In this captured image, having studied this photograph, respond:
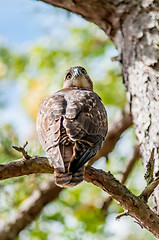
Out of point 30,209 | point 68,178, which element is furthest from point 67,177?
point 30,209

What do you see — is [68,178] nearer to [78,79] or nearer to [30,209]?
[30,209]

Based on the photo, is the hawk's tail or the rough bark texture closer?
the hawk's tail

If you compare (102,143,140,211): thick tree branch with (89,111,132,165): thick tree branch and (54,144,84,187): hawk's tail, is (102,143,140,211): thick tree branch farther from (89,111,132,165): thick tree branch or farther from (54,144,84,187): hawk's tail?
(54,144,84,187): hawk's tail

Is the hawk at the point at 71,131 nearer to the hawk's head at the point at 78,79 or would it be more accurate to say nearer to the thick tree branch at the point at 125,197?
the thick tree branch at the point at 125,197

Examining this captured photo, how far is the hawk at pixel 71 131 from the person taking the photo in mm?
3270

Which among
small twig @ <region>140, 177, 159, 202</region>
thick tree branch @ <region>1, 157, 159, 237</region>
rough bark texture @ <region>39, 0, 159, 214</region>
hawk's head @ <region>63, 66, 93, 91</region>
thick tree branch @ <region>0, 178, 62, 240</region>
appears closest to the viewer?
thick tree branch @ <region>1, 157, 159, 237</region>

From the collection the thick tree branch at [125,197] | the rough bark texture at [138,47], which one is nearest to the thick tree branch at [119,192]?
the thick tree branch at [125,197]

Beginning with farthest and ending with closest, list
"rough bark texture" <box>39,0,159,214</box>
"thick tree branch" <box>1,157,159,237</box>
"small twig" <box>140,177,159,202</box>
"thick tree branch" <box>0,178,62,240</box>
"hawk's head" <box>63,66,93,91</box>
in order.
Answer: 1. "hawk's head" <box>63,66,93,91</box>
2. "thick tree branch" <box>0,178,62,240</box>
3. "rough bark texture" <box>39,0,159,214</box>
4. "small twig" <box>140,177,159,202</box>
5. "thick tree branch" <box>1,157,159,237</box>

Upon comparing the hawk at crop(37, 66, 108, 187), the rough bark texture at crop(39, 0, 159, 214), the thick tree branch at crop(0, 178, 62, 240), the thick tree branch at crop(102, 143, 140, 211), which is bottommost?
the thick tree branch at crop(0, 178, 62, 240)

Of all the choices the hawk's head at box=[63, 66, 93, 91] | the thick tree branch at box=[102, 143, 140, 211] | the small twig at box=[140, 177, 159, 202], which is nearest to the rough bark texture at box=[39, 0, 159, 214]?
the small twig at box=[140, 177, 159, 202]

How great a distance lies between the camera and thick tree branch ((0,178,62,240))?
521 centimetres

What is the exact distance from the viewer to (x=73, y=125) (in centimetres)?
355

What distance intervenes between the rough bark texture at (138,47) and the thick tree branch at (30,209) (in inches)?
67.5

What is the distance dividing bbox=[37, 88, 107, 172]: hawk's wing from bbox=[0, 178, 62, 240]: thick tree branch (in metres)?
1.64
